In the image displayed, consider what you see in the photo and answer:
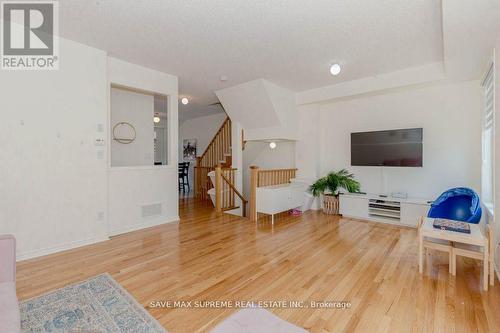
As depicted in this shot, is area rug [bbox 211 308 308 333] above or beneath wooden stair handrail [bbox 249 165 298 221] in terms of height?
beneath

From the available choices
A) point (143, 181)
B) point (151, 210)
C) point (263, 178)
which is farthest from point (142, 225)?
point (263, 178)

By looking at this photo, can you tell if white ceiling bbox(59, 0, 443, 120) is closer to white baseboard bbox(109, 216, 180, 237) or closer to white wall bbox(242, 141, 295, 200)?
white wall bbox(242, 141, 295, 200)

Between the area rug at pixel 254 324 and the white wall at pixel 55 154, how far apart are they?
2.85 metres

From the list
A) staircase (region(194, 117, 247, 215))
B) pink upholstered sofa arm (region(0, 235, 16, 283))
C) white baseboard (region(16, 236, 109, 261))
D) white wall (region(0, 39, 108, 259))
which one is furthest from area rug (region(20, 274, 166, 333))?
staircase (region(194, 117, 247, 215))

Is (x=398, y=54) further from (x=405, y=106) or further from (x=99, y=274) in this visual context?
(x=99, y=274)

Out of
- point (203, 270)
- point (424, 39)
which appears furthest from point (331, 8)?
point (203, 270)

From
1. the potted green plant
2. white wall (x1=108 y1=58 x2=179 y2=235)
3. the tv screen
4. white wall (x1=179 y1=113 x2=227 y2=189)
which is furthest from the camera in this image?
white wall (x1=179 y1=113 x2=227 y2=189)

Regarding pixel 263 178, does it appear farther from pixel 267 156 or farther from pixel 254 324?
pixel 254 324

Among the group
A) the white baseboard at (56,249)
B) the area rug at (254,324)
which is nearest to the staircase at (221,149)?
the white baseboard at (56,249)

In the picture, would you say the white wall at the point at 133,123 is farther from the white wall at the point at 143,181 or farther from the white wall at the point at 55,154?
the white wall at the point at 55,154

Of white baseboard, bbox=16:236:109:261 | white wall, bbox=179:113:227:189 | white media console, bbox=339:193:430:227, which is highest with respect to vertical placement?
white wall, bbox=179:113:227:189

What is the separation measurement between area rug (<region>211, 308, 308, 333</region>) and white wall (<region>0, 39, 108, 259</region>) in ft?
9.34

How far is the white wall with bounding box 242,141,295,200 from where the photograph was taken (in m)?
6.57

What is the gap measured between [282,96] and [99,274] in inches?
182
